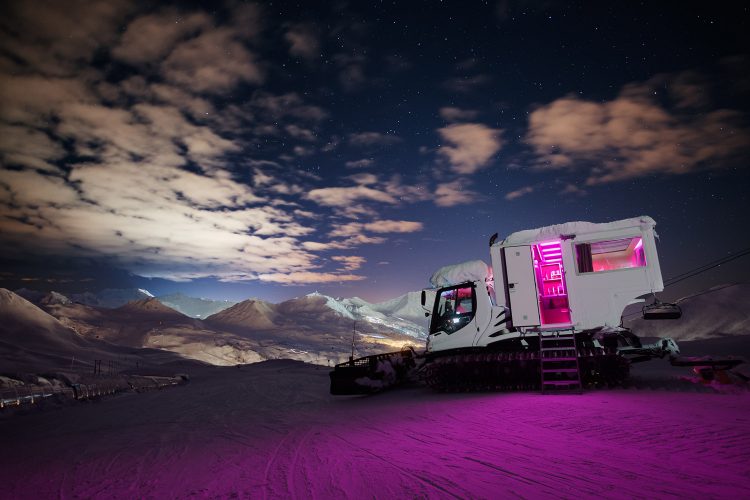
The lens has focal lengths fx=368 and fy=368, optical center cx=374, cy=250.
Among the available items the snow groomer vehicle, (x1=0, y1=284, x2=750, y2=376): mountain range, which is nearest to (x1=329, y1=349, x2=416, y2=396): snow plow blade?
the snow groomer vehicle

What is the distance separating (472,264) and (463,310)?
160 cm

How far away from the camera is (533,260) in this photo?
10602 mm

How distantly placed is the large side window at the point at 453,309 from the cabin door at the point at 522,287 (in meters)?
1.26

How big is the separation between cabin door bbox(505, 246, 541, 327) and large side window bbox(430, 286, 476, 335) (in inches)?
49.4

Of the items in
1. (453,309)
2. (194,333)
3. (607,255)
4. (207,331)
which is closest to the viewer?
(607,255)

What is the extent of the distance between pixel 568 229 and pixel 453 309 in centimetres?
416

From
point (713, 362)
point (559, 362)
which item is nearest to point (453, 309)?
point (559, 362)

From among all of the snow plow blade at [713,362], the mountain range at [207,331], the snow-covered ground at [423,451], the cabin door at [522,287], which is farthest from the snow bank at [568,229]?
the mountain range at [207,331]

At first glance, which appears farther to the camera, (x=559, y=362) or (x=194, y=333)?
(x=194, y=333)

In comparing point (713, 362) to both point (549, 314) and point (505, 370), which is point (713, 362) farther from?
point (505, 370)

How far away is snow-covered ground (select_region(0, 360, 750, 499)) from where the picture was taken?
3.83 m

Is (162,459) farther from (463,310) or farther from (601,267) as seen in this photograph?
(601,267)

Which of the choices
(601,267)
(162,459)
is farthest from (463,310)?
(162,459)

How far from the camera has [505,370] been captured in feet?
34.2
